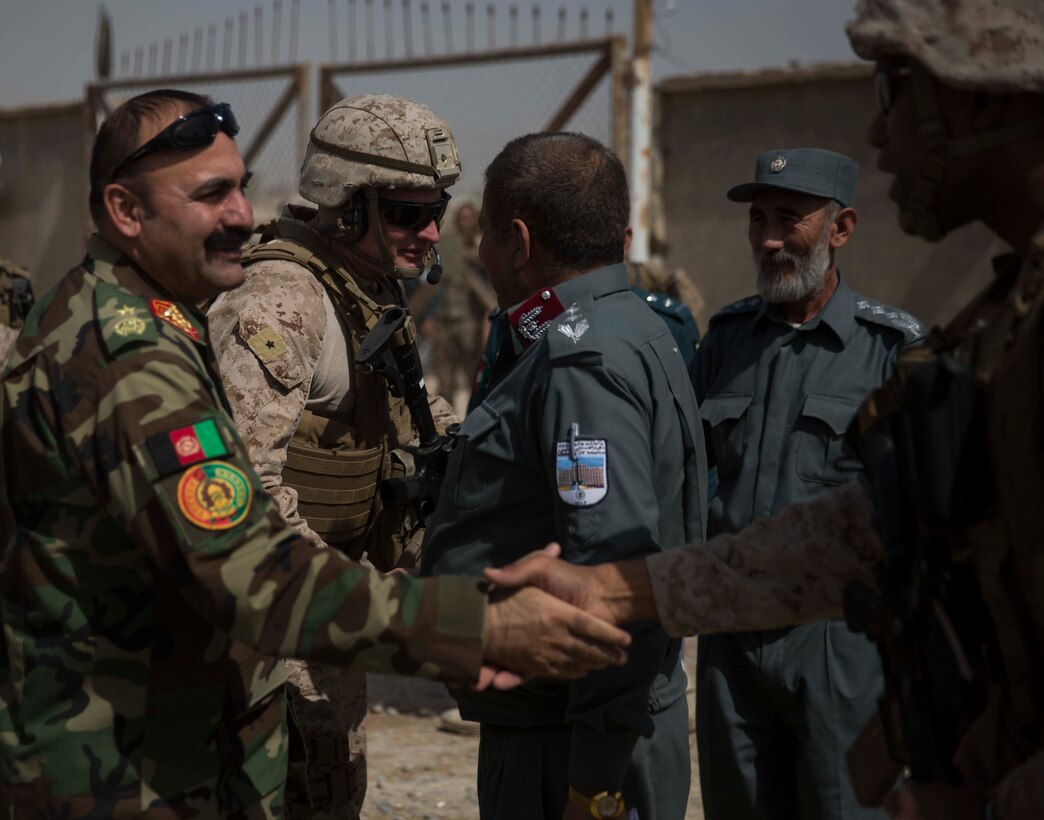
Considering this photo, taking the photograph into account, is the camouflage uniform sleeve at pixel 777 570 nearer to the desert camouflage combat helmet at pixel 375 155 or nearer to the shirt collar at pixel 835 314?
the shirt collar at pixel 835 314

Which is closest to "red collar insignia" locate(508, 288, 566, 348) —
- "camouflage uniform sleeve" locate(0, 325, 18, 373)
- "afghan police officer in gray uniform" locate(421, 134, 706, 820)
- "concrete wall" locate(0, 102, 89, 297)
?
"afghan police officer in gray uniform" locate(421, 134, 706, 820)

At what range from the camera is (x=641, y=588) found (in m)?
2.74

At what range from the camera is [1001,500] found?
2.08 m

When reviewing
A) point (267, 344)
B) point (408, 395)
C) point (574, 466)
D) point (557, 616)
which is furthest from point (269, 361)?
point (557, 616)

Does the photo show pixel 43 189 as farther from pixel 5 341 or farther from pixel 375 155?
pixel 375 155

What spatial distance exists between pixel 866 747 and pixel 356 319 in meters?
2.01

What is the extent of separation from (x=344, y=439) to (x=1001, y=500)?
7.18 feet

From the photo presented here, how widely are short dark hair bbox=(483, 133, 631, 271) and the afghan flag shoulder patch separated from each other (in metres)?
1.20

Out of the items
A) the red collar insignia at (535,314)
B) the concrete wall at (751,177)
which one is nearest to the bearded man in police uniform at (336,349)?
the red collar insignia at (535,314)

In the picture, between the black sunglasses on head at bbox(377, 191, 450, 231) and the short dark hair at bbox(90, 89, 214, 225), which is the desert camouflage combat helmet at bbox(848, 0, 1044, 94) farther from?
the black sunglasses on head at bbox(377, 191, 450, 231)

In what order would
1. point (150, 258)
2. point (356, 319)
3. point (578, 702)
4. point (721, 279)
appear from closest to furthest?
point (150, 258), point (578, 702), point (356, 319), point (721, 279)

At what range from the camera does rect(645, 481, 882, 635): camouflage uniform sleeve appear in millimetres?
2607

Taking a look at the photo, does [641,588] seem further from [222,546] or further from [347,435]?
[347,435]

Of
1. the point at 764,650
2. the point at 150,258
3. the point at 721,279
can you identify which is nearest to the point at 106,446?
the point at 150,258
